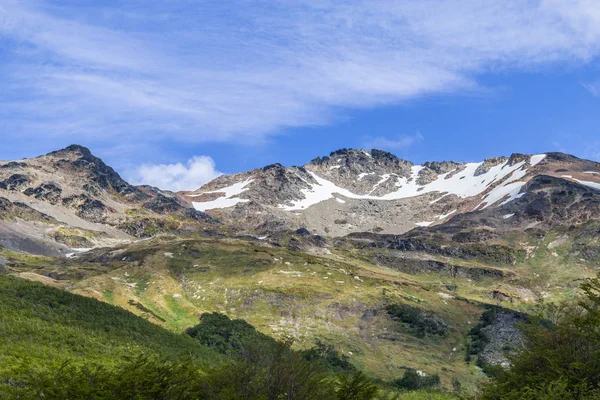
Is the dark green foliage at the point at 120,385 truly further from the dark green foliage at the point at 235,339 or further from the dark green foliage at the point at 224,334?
the dark green foliage at the point at 224,334

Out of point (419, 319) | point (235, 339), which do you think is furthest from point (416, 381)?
point (419, 319)

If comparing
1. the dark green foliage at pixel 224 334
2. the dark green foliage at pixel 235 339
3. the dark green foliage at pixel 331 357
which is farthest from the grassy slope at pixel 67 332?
the dark green foliage at pixel 331 357

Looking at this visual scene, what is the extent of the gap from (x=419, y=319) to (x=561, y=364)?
73.0 metres

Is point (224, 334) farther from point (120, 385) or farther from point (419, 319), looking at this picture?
point (120, 385)

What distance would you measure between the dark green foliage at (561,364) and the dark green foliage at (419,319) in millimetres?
64364

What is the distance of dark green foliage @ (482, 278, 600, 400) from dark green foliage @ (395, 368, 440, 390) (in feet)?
123

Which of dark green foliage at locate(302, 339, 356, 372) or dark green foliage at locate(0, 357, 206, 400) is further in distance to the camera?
dark green foliage at locate(302, 339, 356, 372)

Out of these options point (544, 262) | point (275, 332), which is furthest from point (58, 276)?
point (544, 262)

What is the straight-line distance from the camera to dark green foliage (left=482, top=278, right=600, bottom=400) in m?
29.2

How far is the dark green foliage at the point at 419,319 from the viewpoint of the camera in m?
102

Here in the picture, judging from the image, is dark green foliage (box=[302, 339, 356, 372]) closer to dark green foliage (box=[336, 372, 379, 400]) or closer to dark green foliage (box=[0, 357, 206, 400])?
dark green foliage (box=[336, 372, 379, 400])

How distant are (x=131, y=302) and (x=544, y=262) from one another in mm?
146841

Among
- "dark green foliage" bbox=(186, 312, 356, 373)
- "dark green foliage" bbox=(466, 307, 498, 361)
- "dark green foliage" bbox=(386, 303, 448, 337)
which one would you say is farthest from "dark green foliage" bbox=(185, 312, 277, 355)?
"dark green foliage" bbox=(466, 307, 498, 361)

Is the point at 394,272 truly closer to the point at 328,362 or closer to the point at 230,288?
the point at 230,288
